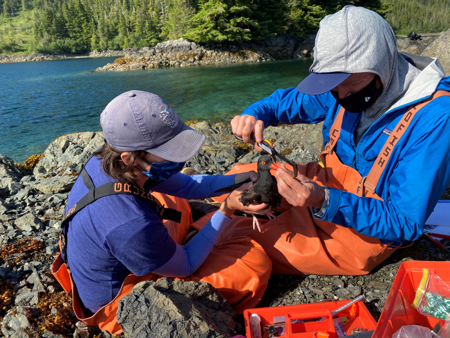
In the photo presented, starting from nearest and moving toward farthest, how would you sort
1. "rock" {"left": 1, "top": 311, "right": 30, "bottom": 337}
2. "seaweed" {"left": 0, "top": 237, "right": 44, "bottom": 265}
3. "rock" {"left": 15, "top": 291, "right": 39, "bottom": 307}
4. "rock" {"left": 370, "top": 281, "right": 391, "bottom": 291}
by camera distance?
"rock" {"left": 1, "top": 311, "right": 30, "bottom": 337}, "rock" {"left": 15, "top": 291, "right": 39, "bottom": 307}, "rock" {"left": 370, "top": 281, "right": 391, "bottom": 291}, "seaweed" {"left": 0, "top": 237, "right": 44, "bottom": 265}

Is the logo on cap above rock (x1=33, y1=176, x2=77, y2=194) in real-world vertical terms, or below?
above

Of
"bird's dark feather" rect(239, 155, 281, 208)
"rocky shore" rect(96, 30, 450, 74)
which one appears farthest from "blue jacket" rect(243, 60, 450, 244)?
"rocky shore" rect(96, 30, 450, 74)

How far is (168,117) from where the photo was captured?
7.02 ft

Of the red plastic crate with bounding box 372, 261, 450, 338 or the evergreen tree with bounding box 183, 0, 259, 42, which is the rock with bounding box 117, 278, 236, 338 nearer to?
the red plastic crate with bounding box 372, 261, 450, 338

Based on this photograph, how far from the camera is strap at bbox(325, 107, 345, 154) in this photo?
2963 millimetres

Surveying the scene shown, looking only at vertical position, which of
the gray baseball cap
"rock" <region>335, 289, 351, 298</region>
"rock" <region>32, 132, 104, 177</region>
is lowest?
"rock" <region>32, 132, 104, 177</region>

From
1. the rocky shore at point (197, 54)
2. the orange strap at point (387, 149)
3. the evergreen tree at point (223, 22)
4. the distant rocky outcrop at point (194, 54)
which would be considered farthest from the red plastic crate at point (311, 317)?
the evergreen tree at point (223, 22)

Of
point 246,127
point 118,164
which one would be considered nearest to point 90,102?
point 246,127

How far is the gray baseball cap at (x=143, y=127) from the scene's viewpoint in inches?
80.0

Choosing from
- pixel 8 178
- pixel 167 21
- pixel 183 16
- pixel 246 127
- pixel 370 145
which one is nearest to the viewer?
pixel 370 145

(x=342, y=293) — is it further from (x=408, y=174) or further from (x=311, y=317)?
(x=408, y=174)

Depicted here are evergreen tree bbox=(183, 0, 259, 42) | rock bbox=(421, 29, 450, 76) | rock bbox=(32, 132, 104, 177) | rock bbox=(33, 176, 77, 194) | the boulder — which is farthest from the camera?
evergreen tree bbox=(183, 0, 259, 42)

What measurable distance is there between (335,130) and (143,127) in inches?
77.1

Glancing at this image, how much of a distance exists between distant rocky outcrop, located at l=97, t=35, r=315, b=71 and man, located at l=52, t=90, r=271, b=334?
42344 mm
